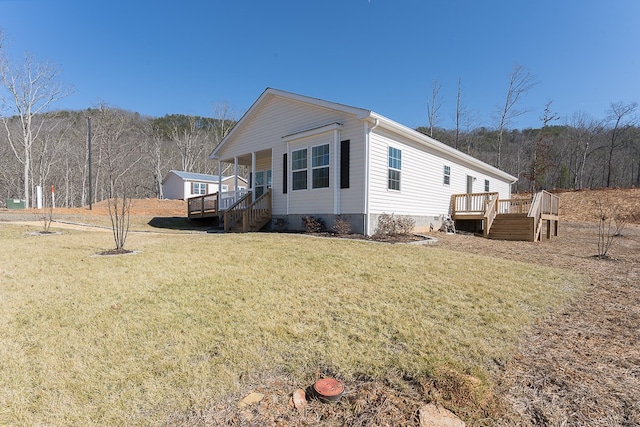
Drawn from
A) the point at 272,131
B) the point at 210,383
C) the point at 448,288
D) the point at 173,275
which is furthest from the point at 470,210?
the point at 210,383

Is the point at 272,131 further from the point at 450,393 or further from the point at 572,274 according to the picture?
the point at 450,393

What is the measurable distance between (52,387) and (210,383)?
108cm

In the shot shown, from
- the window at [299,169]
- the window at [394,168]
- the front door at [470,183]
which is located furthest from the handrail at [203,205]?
the front door at [470,183]

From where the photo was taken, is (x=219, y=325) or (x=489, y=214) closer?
(x=219, y=325)

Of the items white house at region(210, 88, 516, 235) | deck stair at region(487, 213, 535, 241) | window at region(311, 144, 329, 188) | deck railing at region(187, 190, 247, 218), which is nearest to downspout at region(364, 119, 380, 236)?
white house at region(210, 88, 516, 235)

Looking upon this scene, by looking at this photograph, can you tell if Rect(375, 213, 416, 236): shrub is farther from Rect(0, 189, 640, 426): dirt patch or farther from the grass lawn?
Rect(0, 189, 640, 426): dirt patch

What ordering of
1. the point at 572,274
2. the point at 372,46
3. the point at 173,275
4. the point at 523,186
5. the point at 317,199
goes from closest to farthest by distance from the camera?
the point at 173,275, the point at 572,274, the point at 317,199, the point at 372,46, the point at 523,186

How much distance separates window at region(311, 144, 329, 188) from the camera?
1062 cm

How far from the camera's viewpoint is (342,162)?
10.2m

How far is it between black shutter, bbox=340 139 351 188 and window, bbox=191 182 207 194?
25.6 m

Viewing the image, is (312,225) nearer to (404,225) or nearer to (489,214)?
(404,225)

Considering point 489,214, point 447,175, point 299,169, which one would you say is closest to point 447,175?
point 447,175

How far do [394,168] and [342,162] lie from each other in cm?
196

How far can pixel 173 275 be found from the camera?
4.43 m
